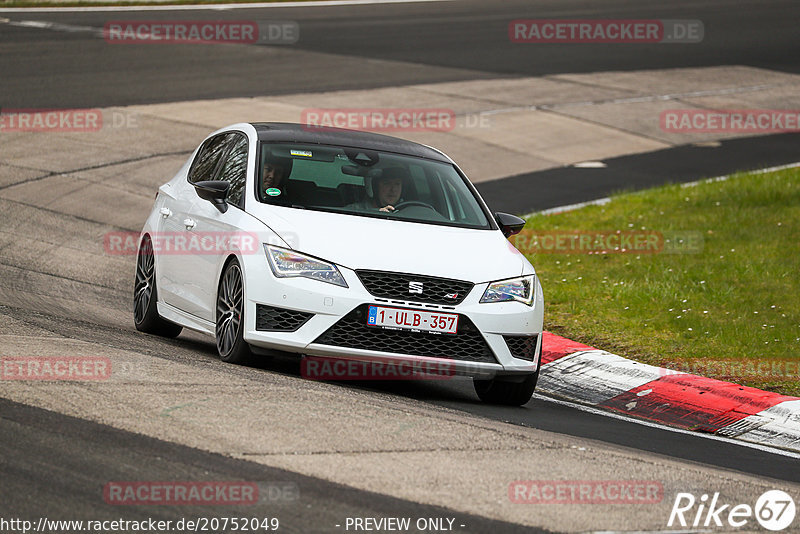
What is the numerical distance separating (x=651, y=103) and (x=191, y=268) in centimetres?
1792

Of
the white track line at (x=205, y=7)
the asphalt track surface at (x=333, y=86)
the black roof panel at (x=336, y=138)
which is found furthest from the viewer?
the white track line at (x=205, y=7)

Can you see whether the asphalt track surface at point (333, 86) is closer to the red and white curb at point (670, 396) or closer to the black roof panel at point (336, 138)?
the red and white curb at point (670, 396)

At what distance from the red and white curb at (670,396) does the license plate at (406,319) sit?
1.77 m

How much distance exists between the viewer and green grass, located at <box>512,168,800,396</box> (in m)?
10.4

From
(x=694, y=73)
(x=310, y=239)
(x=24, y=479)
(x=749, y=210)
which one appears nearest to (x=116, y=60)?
(x=694, y=73)

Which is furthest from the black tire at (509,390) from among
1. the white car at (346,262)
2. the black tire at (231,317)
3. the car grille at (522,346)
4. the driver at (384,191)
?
the black tire at (231,317)

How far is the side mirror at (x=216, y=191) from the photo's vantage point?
30.3ft

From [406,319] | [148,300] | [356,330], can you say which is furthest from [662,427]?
[148,300]

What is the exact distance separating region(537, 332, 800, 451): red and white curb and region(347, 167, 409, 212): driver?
1.90 m

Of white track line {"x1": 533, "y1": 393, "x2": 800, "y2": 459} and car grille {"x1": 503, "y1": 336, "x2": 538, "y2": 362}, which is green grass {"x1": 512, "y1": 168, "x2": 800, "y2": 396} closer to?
white track line {"x1": 533, "y1": 393, "x2": 800, "y2": 459}

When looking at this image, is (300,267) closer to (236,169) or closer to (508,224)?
(236,169)

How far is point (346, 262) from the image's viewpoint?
8273 millimetres

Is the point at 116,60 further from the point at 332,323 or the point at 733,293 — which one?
the point at 332,323

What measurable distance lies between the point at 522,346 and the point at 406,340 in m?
0.89
